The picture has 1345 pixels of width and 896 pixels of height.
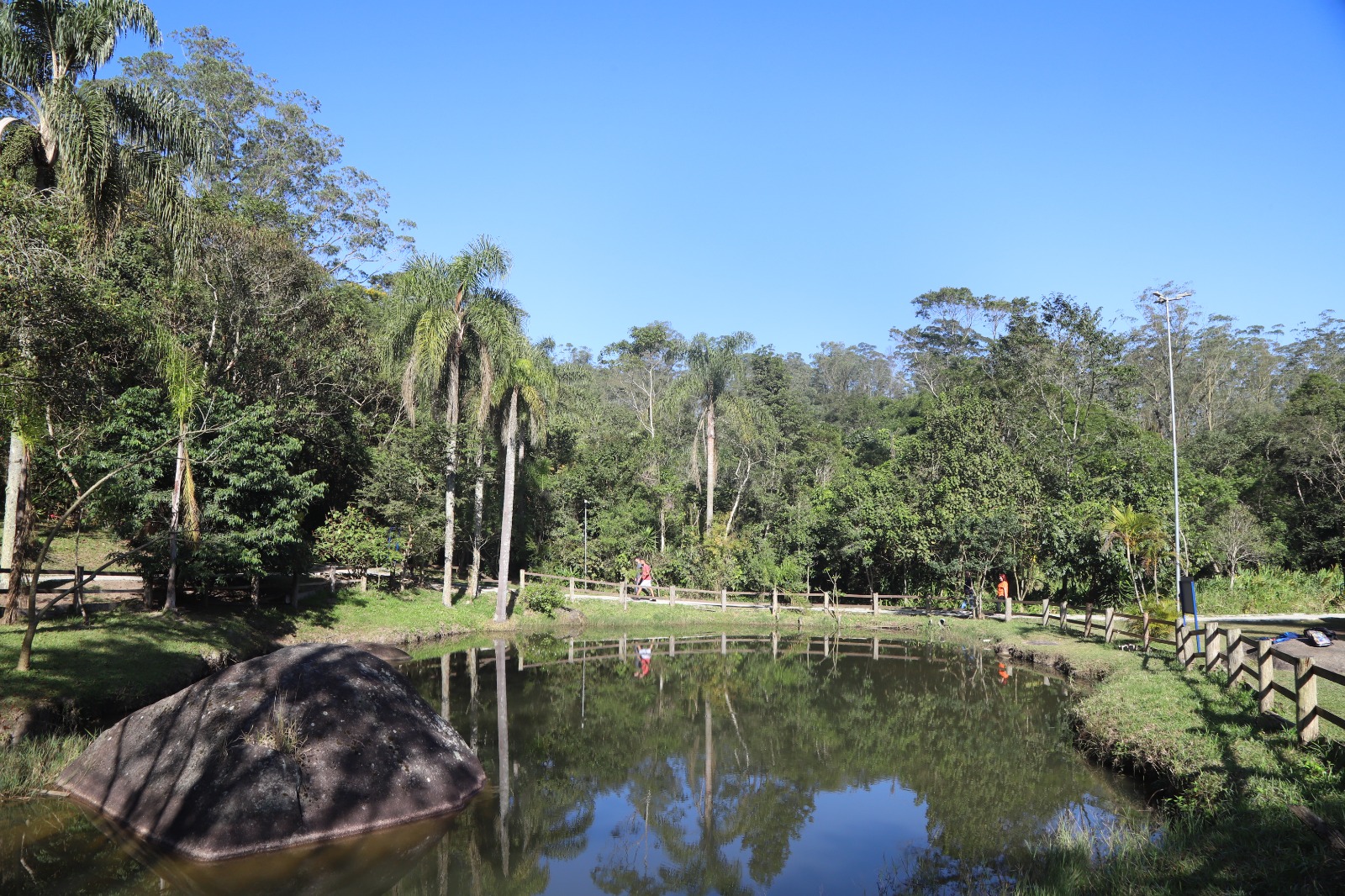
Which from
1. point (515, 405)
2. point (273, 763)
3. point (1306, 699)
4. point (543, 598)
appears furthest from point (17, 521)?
point (1306, 699)

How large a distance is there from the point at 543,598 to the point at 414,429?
7465 millimetres

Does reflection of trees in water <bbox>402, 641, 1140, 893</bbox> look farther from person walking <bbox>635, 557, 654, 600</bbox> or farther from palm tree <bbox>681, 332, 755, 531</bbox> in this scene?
palm tree <bbox>681, 332, 755, 531</bbox>

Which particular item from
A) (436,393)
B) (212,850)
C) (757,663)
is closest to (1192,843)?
(212,850)

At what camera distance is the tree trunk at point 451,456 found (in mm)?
27750

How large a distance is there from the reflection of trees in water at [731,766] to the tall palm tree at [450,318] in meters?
9.90

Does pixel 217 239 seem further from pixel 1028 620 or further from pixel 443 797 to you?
pixel 1028 620

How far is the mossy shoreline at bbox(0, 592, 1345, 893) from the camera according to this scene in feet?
23.7

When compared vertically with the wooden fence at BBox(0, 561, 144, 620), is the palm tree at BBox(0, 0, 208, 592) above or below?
above

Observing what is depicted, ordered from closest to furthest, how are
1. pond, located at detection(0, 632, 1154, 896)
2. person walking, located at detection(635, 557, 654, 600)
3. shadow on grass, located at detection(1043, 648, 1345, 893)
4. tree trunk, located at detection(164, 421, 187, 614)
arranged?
1. shadow on grass, located at detection(1043, 648, 1345, 893)
2. pond, located at detection(0, 632, 1154, 896)
3. tree trunk, located at detection(164, 421, 187, 614)
4. person walking, located at detection(635, 557, 654, 600)

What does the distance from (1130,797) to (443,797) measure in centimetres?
898

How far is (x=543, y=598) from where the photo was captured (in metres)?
29.3

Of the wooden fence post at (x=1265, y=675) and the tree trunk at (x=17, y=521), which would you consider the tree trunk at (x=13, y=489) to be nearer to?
the tree trunk at (x=17, y=521)

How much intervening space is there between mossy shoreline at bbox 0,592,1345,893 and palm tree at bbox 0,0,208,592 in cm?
363

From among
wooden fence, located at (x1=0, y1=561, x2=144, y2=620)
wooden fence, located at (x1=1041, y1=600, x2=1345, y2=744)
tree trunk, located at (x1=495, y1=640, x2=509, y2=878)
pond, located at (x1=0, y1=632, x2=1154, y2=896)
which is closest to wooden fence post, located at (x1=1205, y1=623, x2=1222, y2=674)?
wooden fence, located at (x1=1041, y1=600, x2=1345, y2=744)
